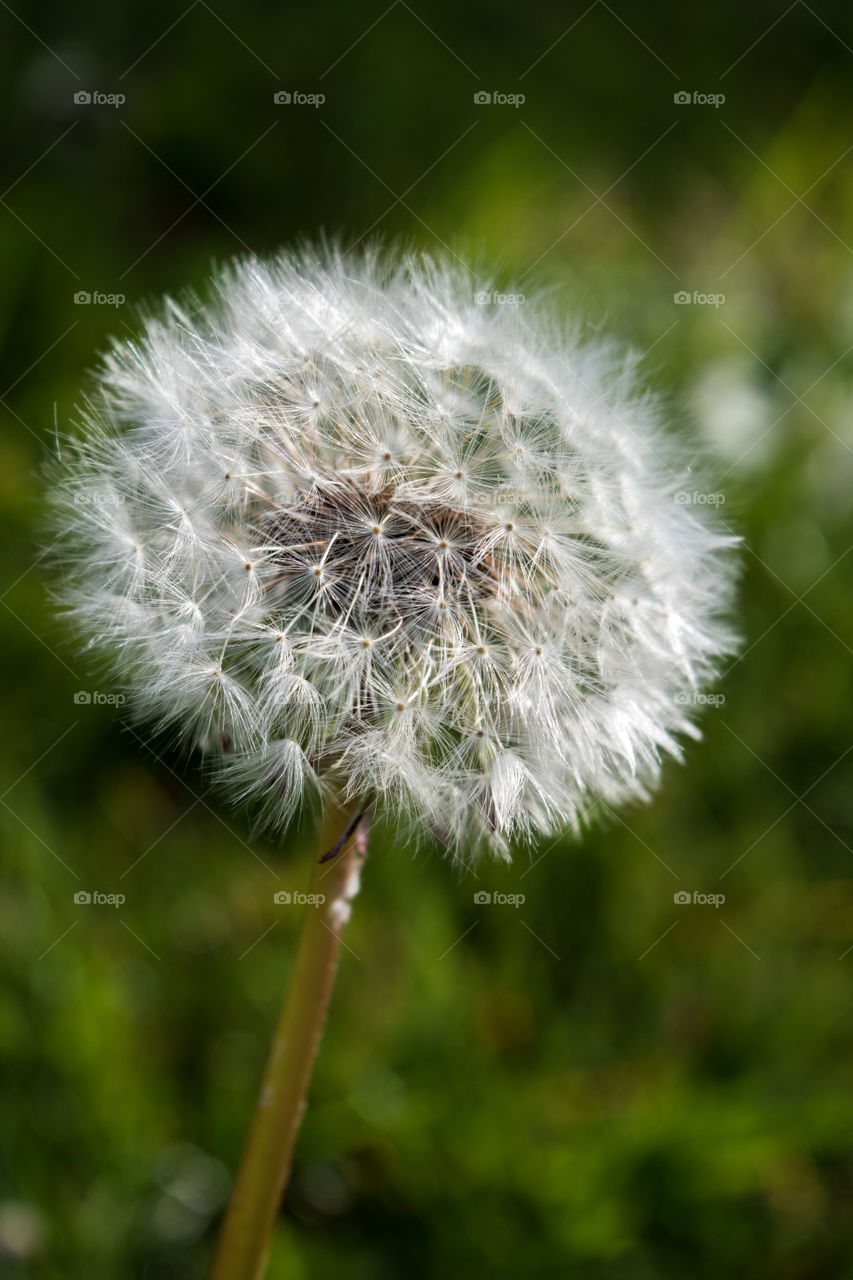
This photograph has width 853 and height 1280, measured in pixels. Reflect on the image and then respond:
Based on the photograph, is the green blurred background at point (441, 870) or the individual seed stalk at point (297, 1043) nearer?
the individual seed stalk at point (297, 1043)

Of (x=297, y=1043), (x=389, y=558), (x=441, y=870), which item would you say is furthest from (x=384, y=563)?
(x=441, y=870)

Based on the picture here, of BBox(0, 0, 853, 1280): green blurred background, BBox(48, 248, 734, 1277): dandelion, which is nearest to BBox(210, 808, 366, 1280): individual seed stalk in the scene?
BBox(48, 248, 734, 1277): dandelion

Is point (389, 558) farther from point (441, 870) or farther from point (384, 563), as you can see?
point (441, 870)

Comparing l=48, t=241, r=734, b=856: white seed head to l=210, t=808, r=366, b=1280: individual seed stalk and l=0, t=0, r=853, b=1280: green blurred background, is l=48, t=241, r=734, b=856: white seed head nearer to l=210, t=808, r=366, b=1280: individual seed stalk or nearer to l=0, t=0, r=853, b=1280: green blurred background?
l=210, t=808, r=366, b=1280: individual seed stalk

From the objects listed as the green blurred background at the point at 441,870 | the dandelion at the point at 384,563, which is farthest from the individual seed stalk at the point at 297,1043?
the green blurred background at the point at 441,870

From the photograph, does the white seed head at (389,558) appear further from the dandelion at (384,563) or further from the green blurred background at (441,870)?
the green blurred background at (441,870)

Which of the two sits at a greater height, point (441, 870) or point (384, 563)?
point (384, 563)

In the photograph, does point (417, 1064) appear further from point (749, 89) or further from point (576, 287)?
point (749, 89)
